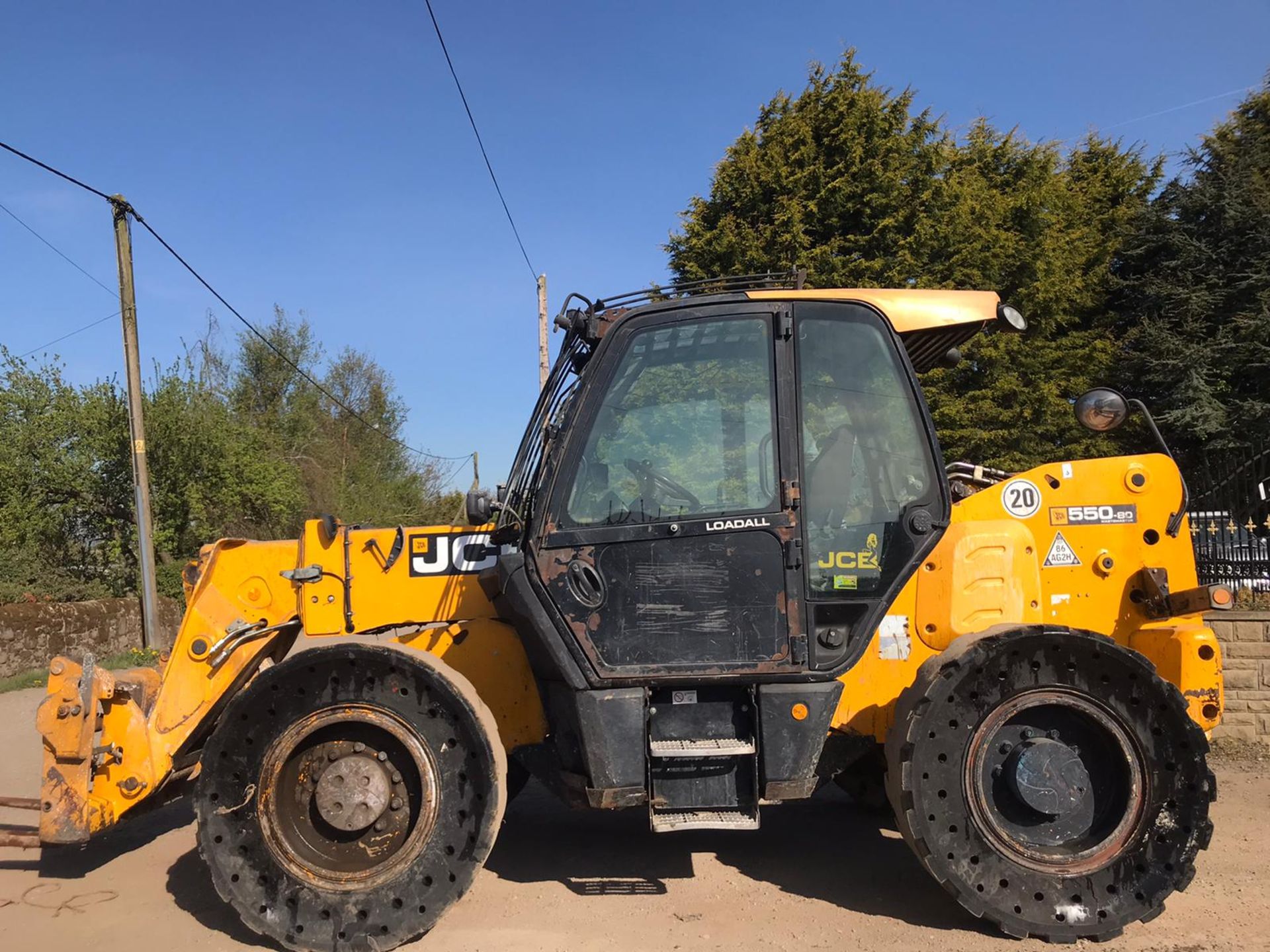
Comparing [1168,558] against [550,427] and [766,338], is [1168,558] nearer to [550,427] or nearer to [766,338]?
[766,338]

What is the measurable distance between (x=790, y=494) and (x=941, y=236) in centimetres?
1089

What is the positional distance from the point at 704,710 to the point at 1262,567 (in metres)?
5.26

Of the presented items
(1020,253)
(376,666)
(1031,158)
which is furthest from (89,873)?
(1031,158)

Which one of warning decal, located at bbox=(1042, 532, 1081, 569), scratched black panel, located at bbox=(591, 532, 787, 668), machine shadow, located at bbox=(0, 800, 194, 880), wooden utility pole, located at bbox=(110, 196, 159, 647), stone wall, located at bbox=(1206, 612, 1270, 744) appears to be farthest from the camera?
wooden utility pole, located at bbox=(110, 196, 159, 647)

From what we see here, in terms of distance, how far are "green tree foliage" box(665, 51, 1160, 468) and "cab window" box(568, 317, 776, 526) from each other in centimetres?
888

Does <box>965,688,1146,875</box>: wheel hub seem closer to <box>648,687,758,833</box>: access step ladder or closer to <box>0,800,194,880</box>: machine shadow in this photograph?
<box>648,687,758,833</box>: access step ladder

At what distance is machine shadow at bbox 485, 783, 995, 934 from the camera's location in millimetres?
4004

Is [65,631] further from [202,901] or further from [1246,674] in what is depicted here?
[1246,674]

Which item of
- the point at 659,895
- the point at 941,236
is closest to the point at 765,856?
the point at 659,895

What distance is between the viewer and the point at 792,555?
3.72m

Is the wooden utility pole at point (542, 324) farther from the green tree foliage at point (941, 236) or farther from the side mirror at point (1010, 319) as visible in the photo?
the side mirror at point (1010, 319)

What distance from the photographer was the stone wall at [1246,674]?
243 inches

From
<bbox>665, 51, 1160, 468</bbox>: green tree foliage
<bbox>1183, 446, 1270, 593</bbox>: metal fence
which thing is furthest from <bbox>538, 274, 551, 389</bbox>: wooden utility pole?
<bbox>1183, 446, 1270, 593</bbox>: metal fence

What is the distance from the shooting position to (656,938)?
144 inches
